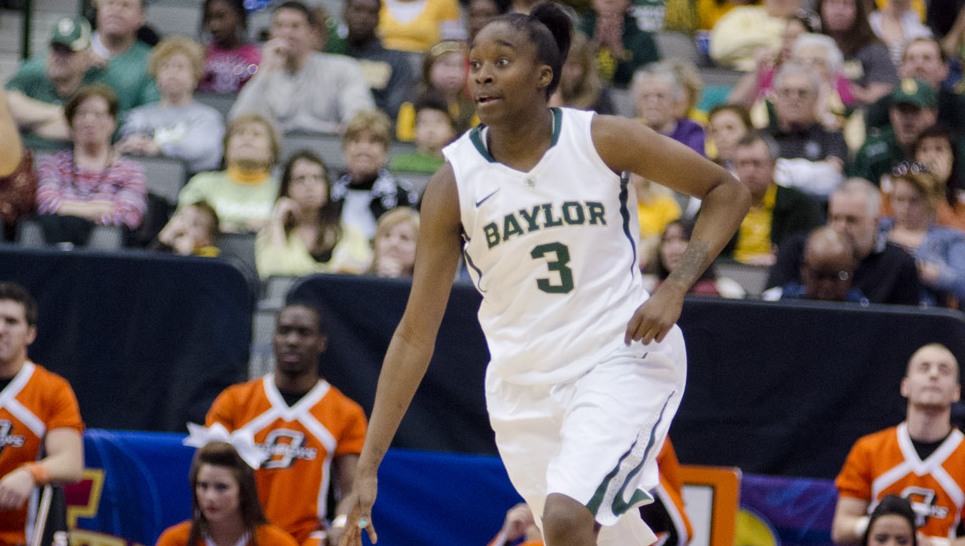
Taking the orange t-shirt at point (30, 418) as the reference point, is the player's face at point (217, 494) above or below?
below

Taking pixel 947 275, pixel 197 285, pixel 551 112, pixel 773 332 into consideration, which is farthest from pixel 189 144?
pixel 551 112

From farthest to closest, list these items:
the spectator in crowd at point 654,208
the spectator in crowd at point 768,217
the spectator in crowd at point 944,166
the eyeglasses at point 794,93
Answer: the eyeglasses at point 794,93
the spectator in crowd at point 944,166
the spectator in crowd at point 654,208
the spectator in crowd at point 768,217

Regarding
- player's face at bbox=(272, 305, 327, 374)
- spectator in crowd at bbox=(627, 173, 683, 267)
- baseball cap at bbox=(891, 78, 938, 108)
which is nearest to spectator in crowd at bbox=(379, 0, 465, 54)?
spectator in crowd at bbox=(627, 173, 683, 267)

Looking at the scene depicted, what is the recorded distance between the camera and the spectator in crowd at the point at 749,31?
11148 millimetres

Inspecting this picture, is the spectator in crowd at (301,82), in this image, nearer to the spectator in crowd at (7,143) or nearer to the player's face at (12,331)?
the player's face at (12,331)

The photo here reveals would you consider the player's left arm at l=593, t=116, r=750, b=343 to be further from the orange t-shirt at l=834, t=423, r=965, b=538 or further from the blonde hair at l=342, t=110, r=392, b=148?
the blonde hair at l=342, t=110, r=392, b=148

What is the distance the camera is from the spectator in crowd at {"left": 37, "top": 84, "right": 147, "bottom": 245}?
27.1 feet

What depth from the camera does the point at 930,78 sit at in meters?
10.5

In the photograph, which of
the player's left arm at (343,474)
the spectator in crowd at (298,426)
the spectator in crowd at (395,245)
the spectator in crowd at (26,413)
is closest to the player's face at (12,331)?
the spectator in crowd at (26,413)

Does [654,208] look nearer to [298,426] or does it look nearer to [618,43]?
[618,43]

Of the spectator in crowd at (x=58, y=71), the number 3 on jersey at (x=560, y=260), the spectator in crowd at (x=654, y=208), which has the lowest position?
the spectator in crowd at (x=654, y=208)

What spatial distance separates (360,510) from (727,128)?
539 centimetres

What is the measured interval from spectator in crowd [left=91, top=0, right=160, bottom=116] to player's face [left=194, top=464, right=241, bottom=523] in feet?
13.5

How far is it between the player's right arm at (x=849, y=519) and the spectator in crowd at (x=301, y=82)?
428 cm
